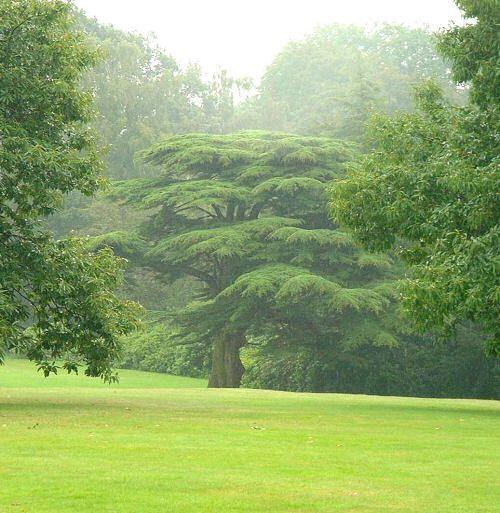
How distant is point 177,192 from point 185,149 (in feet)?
7.17

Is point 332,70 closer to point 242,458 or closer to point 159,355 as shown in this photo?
point 159,355

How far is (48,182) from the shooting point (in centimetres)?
2302

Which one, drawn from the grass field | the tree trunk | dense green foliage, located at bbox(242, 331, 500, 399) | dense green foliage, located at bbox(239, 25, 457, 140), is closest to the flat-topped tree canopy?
the tree trunk

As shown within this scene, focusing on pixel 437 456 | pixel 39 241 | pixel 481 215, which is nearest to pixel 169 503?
pixel 437 456

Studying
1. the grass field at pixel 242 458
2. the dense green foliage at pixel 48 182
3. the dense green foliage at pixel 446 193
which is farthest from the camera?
the dense green foliage at pixel 48 182

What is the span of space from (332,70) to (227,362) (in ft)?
187

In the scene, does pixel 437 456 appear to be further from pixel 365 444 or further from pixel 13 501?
pixel 13 501

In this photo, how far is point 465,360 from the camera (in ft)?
130

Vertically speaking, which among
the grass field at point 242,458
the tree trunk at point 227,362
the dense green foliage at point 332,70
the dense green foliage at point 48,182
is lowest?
the grass field at point 242,458

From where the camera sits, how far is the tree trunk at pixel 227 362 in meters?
41.0

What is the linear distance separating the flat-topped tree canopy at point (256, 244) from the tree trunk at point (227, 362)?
39 millimetres

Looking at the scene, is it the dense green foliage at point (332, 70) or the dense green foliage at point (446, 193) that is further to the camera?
the dense green foliage at point (332, 70)

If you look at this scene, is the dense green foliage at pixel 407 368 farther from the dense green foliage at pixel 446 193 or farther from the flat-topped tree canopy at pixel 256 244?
the dense green foliage at pixel 446 193

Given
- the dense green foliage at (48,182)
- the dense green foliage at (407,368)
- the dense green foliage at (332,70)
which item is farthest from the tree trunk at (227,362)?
the dense green foliage at (332,70)
